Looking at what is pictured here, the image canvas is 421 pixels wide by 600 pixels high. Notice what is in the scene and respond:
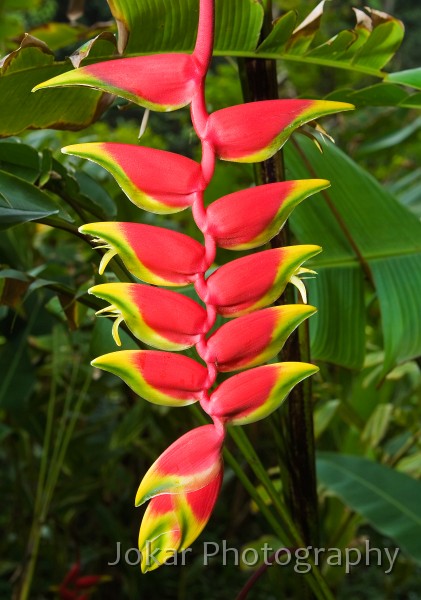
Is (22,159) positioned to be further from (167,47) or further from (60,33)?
(60,33)

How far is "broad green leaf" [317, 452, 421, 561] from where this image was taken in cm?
70

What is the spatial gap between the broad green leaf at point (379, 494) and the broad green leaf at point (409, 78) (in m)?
0.44

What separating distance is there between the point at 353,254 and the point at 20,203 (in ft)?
1.08

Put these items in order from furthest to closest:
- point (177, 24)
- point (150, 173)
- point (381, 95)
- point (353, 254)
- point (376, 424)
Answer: point (376, 424) < point (353, 254) < point (381, 95) < point (177, 24) < point (150, 173)

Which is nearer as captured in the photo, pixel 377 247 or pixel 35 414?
pixel 377 247

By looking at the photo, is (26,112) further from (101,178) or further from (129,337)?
(101,178)

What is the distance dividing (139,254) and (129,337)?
0.26 m

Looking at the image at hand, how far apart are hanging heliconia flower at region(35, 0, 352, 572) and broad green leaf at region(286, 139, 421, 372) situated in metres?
0.39

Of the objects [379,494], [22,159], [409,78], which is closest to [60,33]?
[22,159]

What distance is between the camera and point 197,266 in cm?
22

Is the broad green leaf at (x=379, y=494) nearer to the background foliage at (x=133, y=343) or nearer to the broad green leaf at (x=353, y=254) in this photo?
the background foliage at (x=133, y=343)

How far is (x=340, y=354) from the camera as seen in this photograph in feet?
2.02

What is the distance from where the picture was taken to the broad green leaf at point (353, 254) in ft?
2.00

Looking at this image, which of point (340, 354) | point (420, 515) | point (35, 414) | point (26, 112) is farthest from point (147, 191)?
point (35, 414)
